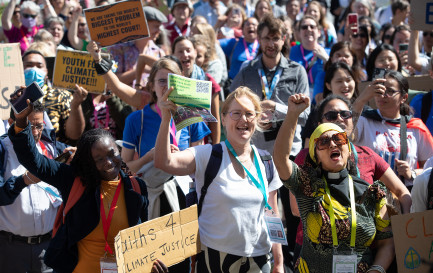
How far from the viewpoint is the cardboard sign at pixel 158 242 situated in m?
3.74

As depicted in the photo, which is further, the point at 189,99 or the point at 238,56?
the point at 238,56

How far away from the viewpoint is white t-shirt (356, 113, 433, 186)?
5258mm

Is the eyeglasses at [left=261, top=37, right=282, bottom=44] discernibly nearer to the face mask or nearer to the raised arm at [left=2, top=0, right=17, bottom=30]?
the raised arm at [left=2, top=0, right=17, bottom=30]

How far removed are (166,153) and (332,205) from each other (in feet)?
3.64

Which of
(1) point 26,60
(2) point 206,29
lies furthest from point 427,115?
(1) point 26,60

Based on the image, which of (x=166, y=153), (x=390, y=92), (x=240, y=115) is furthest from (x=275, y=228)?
(x=390, y=92)

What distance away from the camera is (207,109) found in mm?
4180

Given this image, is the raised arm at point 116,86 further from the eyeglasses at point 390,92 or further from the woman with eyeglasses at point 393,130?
the eyeglasses at point 390,92

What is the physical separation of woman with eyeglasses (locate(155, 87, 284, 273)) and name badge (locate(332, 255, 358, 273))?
0.47 meters

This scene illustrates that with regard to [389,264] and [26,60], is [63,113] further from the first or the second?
[389,264]

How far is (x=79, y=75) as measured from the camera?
245 inches

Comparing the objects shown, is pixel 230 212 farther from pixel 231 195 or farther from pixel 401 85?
pixel 401 85

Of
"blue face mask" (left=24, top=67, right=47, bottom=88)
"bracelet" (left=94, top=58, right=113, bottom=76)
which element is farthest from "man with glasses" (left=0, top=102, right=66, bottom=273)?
"blue face mask" (left=24, top=67, right=47, bottom=88)

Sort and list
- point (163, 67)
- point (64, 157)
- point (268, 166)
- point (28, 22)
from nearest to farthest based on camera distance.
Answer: point (268, 166) < point (64, 157) < point (163, 67) < point (28, 22)
